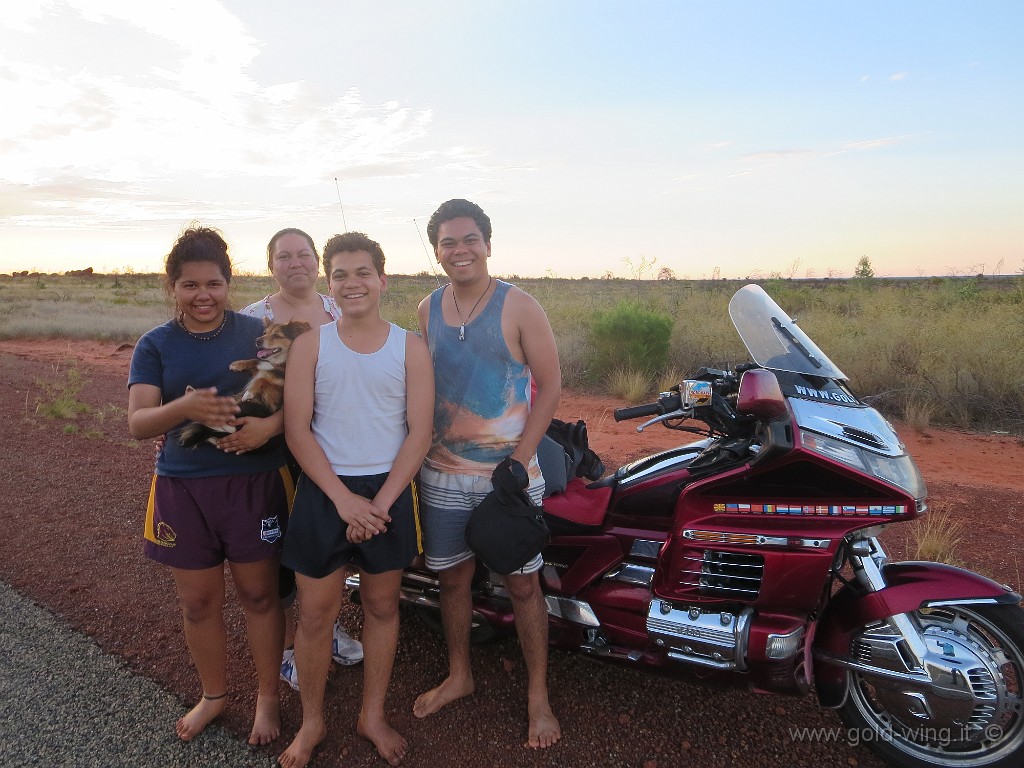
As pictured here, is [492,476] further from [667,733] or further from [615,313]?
[615,313]

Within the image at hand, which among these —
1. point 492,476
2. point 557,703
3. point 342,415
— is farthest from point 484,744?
point 342,415

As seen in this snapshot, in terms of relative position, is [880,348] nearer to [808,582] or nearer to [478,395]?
[808,582]

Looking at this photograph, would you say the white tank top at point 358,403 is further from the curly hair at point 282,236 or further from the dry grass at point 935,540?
the dry grass at point 935,540

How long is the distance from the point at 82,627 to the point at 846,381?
3.84 meters

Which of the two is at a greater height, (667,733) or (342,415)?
(342,415)

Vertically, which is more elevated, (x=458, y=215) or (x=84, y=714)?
(x=458, y=215)

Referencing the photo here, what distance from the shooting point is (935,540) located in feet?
13.6

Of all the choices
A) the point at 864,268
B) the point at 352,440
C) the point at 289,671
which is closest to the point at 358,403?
the point at 352,440

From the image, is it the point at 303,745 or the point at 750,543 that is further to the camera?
the point at 303,745

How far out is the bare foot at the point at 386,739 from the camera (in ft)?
8.52

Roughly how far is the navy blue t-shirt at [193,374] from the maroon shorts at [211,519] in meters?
0.05

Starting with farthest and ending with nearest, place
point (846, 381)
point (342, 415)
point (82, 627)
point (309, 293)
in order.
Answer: point (82, 627)
point (309, 293)
point (846, 381)
point (342, 415)

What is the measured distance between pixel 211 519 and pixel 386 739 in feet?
3.54

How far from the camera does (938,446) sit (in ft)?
24.1
